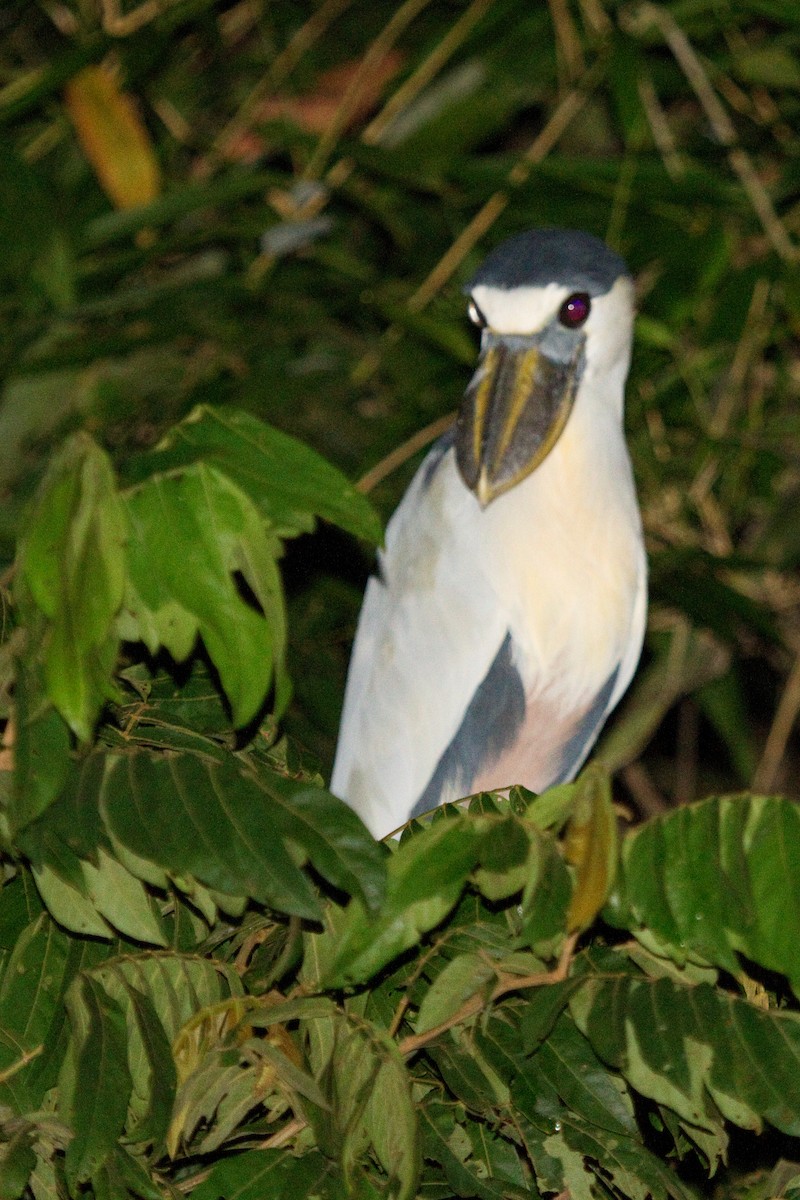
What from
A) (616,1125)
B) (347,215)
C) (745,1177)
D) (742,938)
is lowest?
(745,1177)

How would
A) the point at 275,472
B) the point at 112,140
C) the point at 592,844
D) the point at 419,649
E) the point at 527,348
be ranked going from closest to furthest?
the point at 592,844 → the point at 275,472 → the point at 527,348 → the point at 419,649 → the point at 112,140

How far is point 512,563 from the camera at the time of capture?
1666 millimetres

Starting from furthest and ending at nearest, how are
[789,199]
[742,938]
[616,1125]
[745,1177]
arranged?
[789,199]
[745,1177]
[616,1125]
[742,938]

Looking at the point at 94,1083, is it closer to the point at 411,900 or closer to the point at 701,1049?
the point at 411,900

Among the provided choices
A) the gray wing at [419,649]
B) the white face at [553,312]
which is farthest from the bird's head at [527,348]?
the gray wing at [419,649]

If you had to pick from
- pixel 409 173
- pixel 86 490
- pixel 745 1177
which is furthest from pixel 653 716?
pixel 86 490

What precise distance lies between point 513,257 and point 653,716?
1.14 m

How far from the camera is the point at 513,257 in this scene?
1604 millimetres

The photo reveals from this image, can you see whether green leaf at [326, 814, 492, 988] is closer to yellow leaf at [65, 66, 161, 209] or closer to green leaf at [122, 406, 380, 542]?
green leaf at [122, 406, 380, 542]

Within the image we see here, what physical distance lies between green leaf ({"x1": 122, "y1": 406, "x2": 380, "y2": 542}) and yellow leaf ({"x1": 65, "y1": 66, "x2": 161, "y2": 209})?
193 cm

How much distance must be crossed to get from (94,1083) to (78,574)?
314 mm

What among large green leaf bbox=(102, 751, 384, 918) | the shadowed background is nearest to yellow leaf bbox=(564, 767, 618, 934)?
large green leaf bbox=(102, 751, 384, 918)

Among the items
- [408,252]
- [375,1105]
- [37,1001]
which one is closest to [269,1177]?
[375,1105]

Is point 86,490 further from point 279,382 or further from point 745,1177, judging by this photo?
point 279,382
